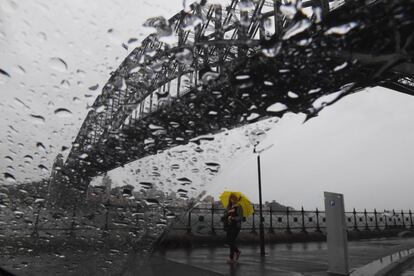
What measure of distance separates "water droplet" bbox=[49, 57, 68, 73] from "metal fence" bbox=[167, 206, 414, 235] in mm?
8173

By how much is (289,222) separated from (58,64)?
54.2ft

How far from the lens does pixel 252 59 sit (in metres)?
2.25

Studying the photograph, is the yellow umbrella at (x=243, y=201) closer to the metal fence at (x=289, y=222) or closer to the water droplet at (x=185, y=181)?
the metal fence at (x=289, y=222)

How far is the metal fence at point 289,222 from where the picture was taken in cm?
1269

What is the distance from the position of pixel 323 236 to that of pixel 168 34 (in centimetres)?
1629

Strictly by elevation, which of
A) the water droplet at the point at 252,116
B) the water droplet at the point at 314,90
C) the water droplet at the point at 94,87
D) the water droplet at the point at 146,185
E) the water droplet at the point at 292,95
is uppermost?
the water droplet at the point at 94,87

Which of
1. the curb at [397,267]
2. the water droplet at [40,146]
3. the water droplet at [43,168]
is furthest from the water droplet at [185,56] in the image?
the curb at [397,267]

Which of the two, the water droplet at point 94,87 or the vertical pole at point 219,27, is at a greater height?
the vertical pole at point 219,27

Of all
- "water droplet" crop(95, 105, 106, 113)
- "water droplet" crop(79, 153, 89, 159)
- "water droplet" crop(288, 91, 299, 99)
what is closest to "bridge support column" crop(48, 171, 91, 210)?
"water droplet" crop(79, 153, 89, 159)

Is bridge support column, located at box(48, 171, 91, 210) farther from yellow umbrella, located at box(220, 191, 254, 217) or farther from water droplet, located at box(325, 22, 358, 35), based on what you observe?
yellow umbrella, located at box(220, 191, 254, 217)

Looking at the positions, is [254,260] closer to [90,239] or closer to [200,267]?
[200,267]

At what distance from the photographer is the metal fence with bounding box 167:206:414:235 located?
12691mm

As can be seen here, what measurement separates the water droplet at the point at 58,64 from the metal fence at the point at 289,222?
817 centimetres

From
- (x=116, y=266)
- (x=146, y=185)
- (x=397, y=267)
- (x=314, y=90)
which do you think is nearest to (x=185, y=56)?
(x=314, y=90)
